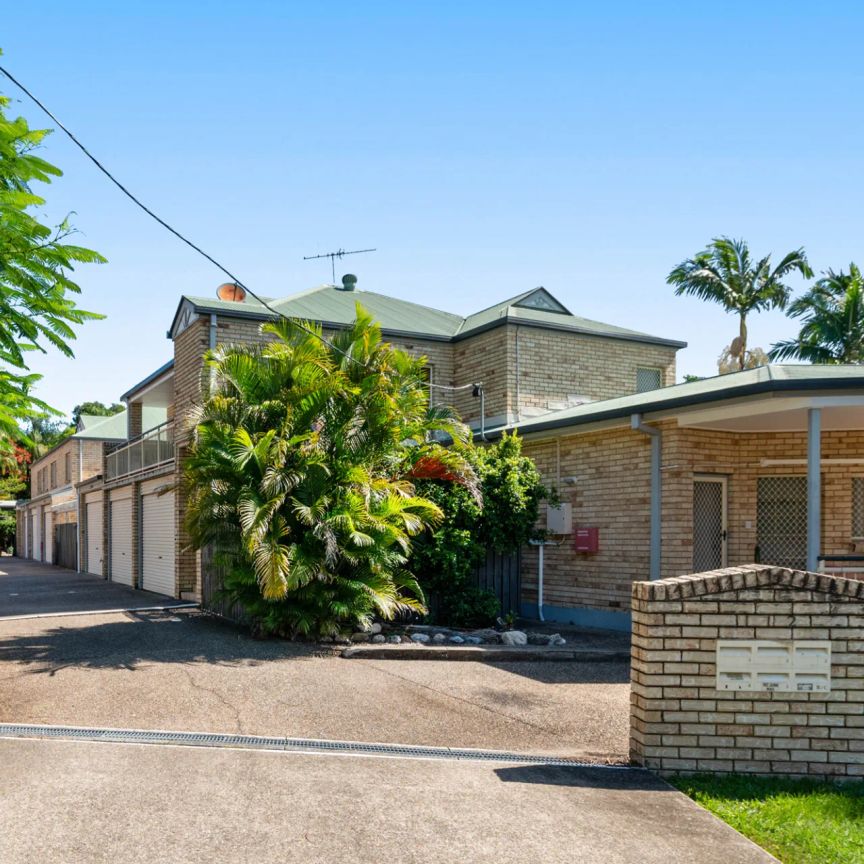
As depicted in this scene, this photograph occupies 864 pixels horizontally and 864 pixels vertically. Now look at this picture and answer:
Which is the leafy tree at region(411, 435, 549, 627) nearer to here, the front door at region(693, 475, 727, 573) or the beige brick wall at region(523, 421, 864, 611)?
the beige brick wall at region(523, 421, 864, 611)

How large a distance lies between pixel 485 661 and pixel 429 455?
3.39m

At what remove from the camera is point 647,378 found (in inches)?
863

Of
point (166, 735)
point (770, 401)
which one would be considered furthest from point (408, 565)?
point (166, 735)

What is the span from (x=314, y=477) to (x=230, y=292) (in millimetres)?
9438

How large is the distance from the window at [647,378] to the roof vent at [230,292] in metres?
9.81

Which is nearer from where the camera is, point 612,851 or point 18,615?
point 612,851

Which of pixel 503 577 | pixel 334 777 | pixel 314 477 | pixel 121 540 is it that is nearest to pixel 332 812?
pixel 334 777

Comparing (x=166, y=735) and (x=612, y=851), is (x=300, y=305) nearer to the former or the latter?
(x=166, y=735)

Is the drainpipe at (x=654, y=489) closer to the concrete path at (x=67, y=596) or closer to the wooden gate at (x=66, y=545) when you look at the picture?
the concrete path at (x=67, y=596)

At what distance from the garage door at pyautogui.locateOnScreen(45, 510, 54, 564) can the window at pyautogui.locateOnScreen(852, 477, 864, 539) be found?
37743 millimetres

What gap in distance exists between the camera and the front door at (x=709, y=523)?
13164 millimetres

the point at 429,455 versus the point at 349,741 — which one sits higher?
the point at 429,455

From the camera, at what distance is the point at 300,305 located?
820 inches

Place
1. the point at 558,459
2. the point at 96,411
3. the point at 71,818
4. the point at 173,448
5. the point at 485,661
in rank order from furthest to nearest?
1. the point at 96,411
2. the point at 173,448
3. the point at 558,459
4. the point at 485,661
5. the point at 71,818
